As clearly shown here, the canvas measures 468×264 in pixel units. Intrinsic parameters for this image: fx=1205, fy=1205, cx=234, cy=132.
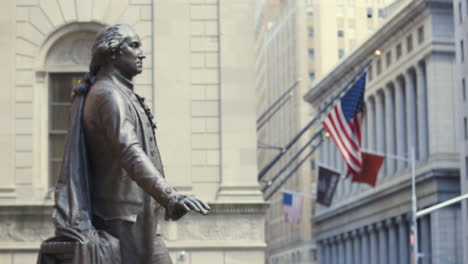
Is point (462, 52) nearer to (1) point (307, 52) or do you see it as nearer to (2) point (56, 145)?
(2) point (56, 145)

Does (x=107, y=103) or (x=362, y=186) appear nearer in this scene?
(x=107, y=103)

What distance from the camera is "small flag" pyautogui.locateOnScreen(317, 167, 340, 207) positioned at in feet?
198

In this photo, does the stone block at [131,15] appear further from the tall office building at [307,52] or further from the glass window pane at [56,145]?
the tall office building at [307,52]

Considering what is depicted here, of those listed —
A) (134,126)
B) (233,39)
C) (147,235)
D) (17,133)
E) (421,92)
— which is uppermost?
(421,92)

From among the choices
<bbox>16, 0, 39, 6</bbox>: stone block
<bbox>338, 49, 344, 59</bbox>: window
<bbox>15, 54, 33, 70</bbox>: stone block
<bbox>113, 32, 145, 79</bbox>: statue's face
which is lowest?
<bbox>113, 32, 145, 79</bbox>: statue's face

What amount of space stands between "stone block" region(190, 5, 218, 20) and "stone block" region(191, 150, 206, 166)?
132 inches

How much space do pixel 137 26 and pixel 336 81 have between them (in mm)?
85675

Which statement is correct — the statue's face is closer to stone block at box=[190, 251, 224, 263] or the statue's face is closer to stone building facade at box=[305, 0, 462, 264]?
stone block at box=[190, 251, 224, 263]

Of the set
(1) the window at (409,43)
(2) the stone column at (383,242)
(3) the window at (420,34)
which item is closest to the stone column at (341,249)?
(2) the stone column at (383,242)

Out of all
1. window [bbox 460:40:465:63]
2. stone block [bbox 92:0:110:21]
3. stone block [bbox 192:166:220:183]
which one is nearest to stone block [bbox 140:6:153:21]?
stone block [bbox 92:0:110:21]

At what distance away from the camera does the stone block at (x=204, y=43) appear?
2988cm

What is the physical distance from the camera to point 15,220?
1131 inches

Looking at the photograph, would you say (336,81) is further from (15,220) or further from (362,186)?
(15,220)

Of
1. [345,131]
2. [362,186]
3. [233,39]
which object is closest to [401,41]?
[362,186]
